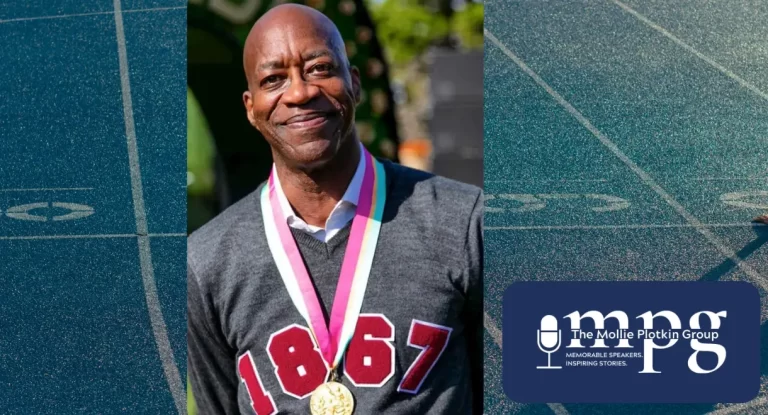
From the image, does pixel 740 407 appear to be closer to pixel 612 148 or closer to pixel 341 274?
pixel 612 148

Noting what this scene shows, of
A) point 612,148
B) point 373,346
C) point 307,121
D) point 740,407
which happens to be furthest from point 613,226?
point 307,121

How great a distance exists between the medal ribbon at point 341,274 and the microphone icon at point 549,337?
530 mm

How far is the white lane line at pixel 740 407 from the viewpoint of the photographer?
9.59 ft

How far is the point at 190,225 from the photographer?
124 inches

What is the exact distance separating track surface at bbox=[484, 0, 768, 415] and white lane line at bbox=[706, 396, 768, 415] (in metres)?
0.35

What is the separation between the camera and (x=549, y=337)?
9.61ft

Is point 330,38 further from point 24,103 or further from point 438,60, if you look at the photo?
point 438,60

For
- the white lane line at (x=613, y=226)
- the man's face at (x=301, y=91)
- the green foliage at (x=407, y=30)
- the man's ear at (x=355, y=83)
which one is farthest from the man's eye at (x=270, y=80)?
A: the green foliage at (x=407, y=30)

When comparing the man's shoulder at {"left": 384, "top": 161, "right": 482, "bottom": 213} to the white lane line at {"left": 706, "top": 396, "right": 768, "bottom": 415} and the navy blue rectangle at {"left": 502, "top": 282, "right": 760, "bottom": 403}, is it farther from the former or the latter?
the white lane line at {"left": 706, "top": 396, "right": 768, "bottom": 415}

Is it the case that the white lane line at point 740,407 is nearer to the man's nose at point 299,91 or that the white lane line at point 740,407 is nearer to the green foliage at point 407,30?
the man's nose at point 299,91

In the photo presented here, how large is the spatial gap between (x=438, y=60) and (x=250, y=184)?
3.47 metres

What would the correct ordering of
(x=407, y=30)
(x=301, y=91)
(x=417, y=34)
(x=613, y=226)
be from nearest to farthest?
1. (x=301, y=91)
2. (x=613, y=226)
3. (x=407, y=30)
4. (x=417, y=34)

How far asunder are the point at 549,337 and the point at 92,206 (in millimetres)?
1400

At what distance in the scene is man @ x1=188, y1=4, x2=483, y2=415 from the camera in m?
2.84
